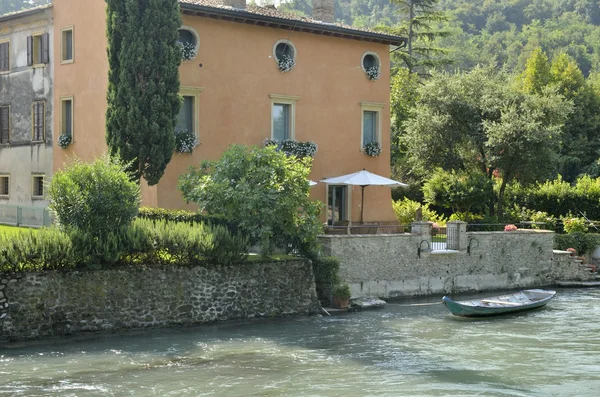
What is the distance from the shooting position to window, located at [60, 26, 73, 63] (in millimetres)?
34625

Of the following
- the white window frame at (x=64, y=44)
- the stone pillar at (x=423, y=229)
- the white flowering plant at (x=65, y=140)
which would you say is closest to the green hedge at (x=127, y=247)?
the stone pillar at (x=423, y=229)

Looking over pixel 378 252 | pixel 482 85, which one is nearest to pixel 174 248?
pixel 378 252

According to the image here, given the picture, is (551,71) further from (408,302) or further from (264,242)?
(264,242)

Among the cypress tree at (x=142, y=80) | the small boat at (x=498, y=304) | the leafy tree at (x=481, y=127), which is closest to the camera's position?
the small boat at (x=498, y=304)

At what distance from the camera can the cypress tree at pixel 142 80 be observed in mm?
28406

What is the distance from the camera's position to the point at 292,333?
23.8 metres

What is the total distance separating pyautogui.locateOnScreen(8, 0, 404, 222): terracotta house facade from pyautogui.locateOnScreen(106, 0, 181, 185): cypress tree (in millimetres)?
2251

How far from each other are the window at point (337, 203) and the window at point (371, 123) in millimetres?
2241

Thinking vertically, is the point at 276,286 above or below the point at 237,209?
below

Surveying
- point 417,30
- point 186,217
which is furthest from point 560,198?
point 186,217

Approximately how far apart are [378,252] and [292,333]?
730 cm

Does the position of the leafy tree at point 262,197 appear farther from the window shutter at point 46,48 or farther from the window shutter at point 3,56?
the window shutter at point 3,56

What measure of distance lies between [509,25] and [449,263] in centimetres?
10468

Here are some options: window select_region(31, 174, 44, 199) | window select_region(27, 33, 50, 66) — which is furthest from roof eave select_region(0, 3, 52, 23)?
window select_region(31, 174, 44, 199)
